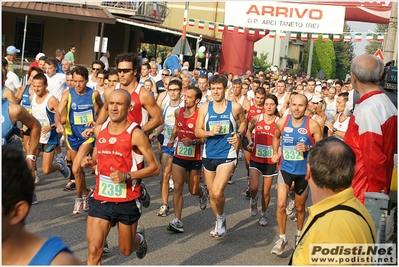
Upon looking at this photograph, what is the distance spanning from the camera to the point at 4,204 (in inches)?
101

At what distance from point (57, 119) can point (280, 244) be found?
3750mm

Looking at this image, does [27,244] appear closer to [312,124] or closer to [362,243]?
[362,243]

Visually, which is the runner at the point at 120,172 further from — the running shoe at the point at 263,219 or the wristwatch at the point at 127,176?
the running shoe at the point at 263,219

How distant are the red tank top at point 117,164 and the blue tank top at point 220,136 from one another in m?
2.40

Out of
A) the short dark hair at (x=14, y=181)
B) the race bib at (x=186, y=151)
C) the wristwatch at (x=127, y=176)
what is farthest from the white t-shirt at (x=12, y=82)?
the short dark hair at (x=14, y=181)

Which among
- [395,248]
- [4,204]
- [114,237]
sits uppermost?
[4,204]

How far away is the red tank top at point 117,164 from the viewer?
241 inches

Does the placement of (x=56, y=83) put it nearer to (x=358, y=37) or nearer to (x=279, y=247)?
(x=279, y=247)

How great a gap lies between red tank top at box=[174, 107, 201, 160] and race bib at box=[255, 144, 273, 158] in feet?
3.41

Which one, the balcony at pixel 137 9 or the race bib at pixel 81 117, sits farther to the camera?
the balcony at pixel 137 9

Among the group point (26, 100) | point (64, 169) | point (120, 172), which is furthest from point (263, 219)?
point (26, 100)

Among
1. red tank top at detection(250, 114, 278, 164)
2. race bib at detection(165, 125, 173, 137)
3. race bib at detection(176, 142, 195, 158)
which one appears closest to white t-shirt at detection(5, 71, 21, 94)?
race bib at detection(165, 125, 173, 137)

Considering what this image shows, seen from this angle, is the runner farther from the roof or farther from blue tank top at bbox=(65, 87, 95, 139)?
the roof

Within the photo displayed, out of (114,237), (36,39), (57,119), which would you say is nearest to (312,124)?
(114,237)
